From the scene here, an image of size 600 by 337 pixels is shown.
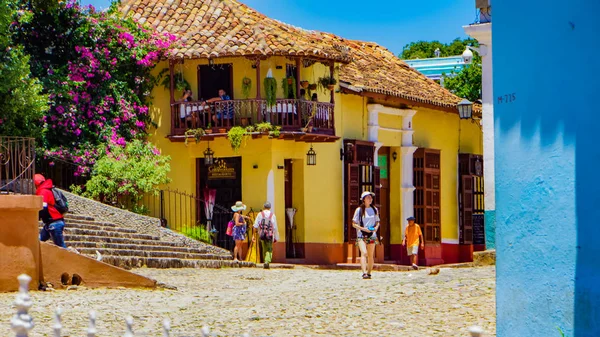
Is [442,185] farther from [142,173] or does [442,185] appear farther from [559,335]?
[559,335]

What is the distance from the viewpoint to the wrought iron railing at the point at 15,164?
54.5 ft

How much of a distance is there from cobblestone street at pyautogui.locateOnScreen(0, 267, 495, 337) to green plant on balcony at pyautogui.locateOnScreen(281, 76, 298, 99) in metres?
10.4

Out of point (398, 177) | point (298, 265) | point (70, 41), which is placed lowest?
point (298, 265)

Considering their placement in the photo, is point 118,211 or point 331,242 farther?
point 331,242

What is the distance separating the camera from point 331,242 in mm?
30984

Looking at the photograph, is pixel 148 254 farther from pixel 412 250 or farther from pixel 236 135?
pixel 412 250

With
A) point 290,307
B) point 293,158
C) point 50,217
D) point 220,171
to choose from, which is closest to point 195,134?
point 220,171

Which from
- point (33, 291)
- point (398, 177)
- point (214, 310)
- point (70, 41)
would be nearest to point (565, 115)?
point (214, 310)

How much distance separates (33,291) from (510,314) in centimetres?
836

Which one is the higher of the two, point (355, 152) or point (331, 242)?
point (355, 152)

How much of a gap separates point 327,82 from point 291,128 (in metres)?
2.02

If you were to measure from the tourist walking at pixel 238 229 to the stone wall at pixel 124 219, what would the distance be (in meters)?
0.87

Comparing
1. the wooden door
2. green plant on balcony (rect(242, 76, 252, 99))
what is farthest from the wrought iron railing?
the wooden door

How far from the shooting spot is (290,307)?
15094mm
